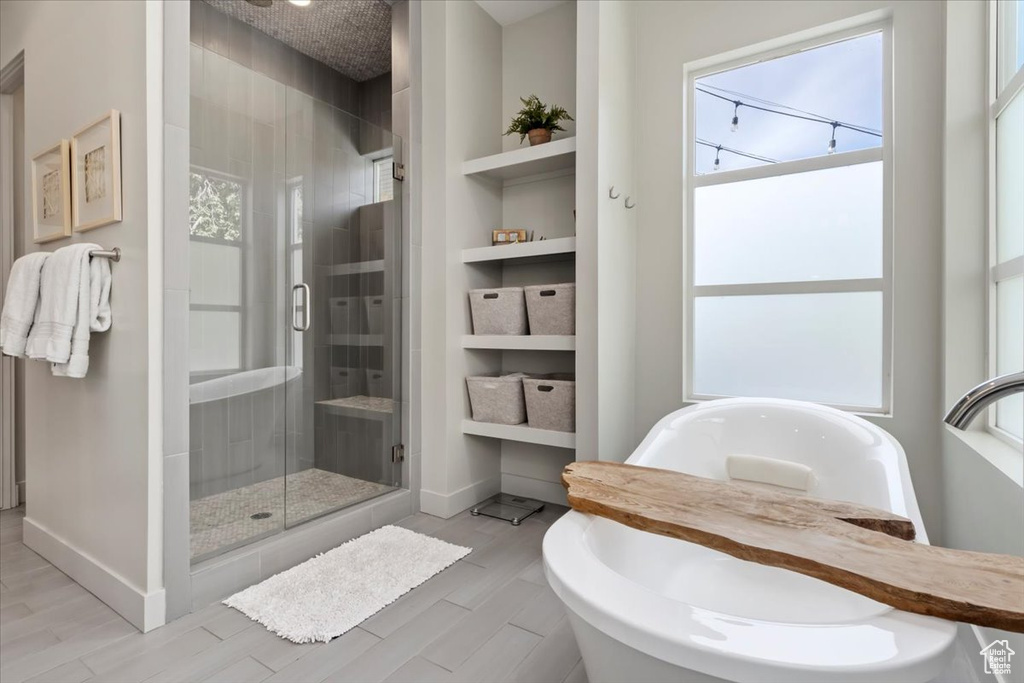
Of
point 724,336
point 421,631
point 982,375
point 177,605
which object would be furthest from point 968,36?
point 177,605

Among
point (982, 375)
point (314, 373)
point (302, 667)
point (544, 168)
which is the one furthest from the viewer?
point (544, 168)

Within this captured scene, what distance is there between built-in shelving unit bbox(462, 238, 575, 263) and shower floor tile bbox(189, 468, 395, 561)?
1.25 m

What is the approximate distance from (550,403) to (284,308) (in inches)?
48.9

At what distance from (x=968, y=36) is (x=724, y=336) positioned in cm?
136

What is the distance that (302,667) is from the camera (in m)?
1.41

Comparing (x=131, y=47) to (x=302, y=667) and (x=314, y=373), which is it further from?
(x=302, y=667)

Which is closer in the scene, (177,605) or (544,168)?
(177,605)

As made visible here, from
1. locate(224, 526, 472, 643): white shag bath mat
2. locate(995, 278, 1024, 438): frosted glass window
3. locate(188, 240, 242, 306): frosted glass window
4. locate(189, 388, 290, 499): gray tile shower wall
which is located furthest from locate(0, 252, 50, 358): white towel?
locate(995, 278, 1024, 438): frosted glass window

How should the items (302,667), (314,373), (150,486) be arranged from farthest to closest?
(314,373)
(150,486)
(302,667)

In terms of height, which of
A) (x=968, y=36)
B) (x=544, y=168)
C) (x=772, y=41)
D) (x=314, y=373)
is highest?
(x=772, y=41)

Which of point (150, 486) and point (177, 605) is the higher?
point (150, 486)

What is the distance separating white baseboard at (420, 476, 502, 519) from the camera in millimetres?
2539

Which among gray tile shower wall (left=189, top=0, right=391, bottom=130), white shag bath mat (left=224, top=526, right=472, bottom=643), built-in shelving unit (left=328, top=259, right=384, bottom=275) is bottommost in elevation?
white shag bath mat (left=224, top=526, right=472, bottom=643)
